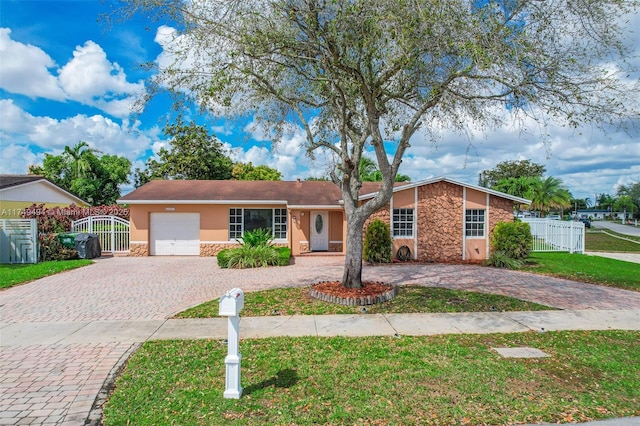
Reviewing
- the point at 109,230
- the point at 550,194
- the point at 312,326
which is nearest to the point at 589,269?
the point at 312,326

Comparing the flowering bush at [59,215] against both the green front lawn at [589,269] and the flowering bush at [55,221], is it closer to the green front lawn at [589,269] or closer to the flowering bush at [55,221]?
the flowering bush at [55,221]

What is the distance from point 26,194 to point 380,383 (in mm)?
25967

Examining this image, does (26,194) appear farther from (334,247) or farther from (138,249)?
(334,247)

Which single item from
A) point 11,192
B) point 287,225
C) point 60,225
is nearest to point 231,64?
point 287,225

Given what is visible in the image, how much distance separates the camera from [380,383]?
4414mm

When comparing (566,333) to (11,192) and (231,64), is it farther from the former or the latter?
(11,192)

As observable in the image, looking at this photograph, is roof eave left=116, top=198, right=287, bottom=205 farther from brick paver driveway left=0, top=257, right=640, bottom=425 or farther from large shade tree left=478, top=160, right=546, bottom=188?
large shade tree left=478, top=160, right=546, bottom=188

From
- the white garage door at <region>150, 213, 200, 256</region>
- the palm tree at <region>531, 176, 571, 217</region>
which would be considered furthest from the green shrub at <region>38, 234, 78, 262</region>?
the palm tree at <region>531, 176, 571, 217</region>

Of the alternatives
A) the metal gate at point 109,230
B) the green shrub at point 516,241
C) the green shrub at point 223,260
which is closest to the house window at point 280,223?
the green shrub at point 223,260

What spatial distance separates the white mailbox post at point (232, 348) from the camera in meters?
4.02

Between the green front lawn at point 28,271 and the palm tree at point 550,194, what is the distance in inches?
1458

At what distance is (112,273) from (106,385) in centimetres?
935

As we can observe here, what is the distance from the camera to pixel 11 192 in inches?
827

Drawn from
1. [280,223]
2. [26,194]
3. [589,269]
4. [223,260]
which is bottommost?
[589,269]
